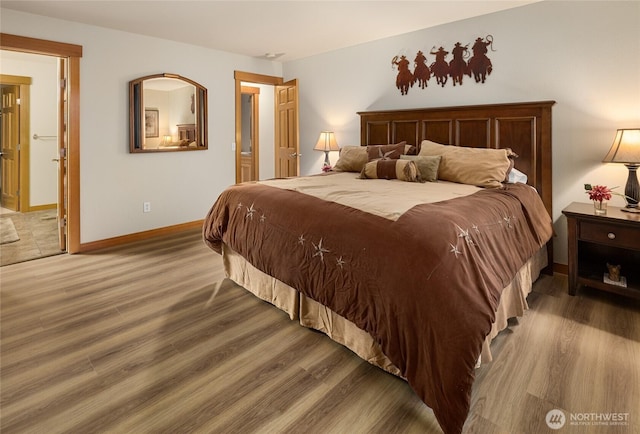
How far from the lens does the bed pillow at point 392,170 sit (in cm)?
314

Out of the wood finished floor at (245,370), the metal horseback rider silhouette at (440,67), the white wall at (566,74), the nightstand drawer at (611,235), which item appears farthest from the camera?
the metal horseback rider silhouette at (440,67)

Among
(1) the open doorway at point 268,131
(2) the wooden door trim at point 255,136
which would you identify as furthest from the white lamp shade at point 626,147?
(2) the wooden door trim at point 255,136

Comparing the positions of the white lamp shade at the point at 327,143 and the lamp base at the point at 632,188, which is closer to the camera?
the lamp base at the point at 632,188

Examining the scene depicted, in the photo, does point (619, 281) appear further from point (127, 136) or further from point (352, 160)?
point (127, 136)

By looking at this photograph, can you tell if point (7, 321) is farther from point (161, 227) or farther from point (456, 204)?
point (456, 204)

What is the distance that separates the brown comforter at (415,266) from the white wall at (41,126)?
17.9 ft

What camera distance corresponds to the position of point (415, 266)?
1.59 meters

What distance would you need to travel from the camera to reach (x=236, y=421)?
1552mm

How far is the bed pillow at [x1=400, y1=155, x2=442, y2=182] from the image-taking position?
10.3 feet

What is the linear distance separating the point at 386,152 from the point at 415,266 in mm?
2370

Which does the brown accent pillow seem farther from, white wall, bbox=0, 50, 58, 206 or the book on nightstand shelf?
white wall, bbox=0, 50, 58, 206

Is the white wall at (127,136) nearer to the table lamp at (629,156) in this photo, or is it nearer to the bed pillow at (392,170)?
the bed pillow at (392,170)

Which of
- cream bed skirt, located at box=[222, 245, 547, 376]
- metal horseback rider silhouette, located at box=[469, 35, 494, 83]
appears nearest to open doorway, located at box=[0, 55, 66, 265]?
cream bed skirt, located at box=[222, 245, 547, 376]

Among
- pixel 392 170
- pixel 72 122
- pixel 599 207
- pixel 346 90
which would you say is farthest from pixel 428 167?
pixel 72 122
